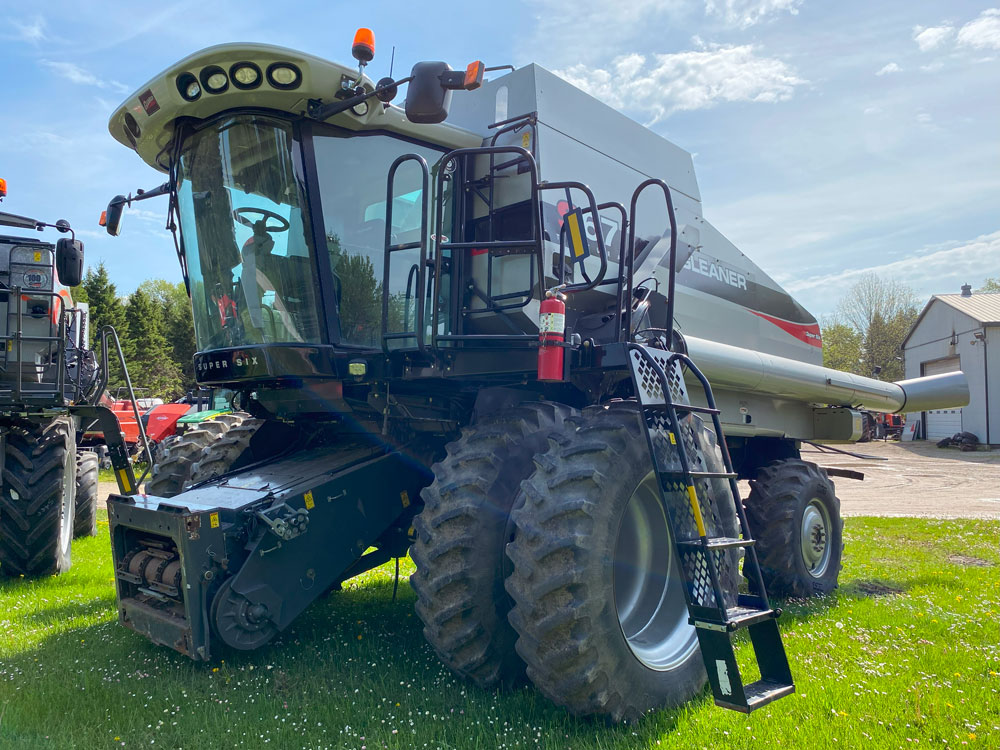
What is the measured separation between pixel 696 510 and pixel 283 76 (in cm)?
331

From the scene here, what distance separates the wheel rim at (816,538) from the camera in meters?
6.80

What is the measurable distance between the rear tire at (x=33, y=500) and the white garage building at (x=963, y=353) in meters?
31.4

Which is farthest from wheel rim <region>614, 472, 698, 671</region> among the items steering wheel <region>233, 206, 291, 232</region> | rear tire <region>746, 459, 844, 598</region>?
steering wheel <region>233, 206, 291, 232</region>

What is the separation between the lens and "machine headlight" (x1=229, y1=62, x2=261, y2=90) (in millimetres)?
4297

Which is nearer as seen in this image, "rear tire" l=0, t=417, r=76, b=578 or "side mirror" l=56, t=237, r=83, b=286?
"side mirror" l=56, t=237, r=83, b=286

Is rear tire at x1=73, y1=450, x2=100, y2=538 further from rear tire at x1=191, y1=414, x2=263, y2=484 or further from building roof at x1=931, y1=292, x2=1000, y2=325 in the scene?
building roof at x1=931, y1=292, x2=1000, y2=325

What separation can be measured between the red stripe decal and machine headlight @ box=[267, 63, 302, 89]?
471 cm

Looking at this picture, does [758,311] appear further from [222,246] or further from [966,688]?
[222,246]

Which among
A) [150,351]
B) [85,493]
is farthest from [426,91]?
[150,351]

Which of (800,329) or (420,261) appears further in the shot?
(800,329)

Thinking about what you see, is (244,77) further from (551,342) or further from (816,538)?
(816,538)

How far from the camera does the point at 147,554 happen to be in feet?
14.3

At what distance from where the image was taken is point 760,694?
11.3 ft

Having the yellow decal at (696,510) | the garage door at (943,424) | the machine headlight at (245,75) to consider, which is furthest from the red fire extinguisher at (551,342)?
the garage door at (943,424)
